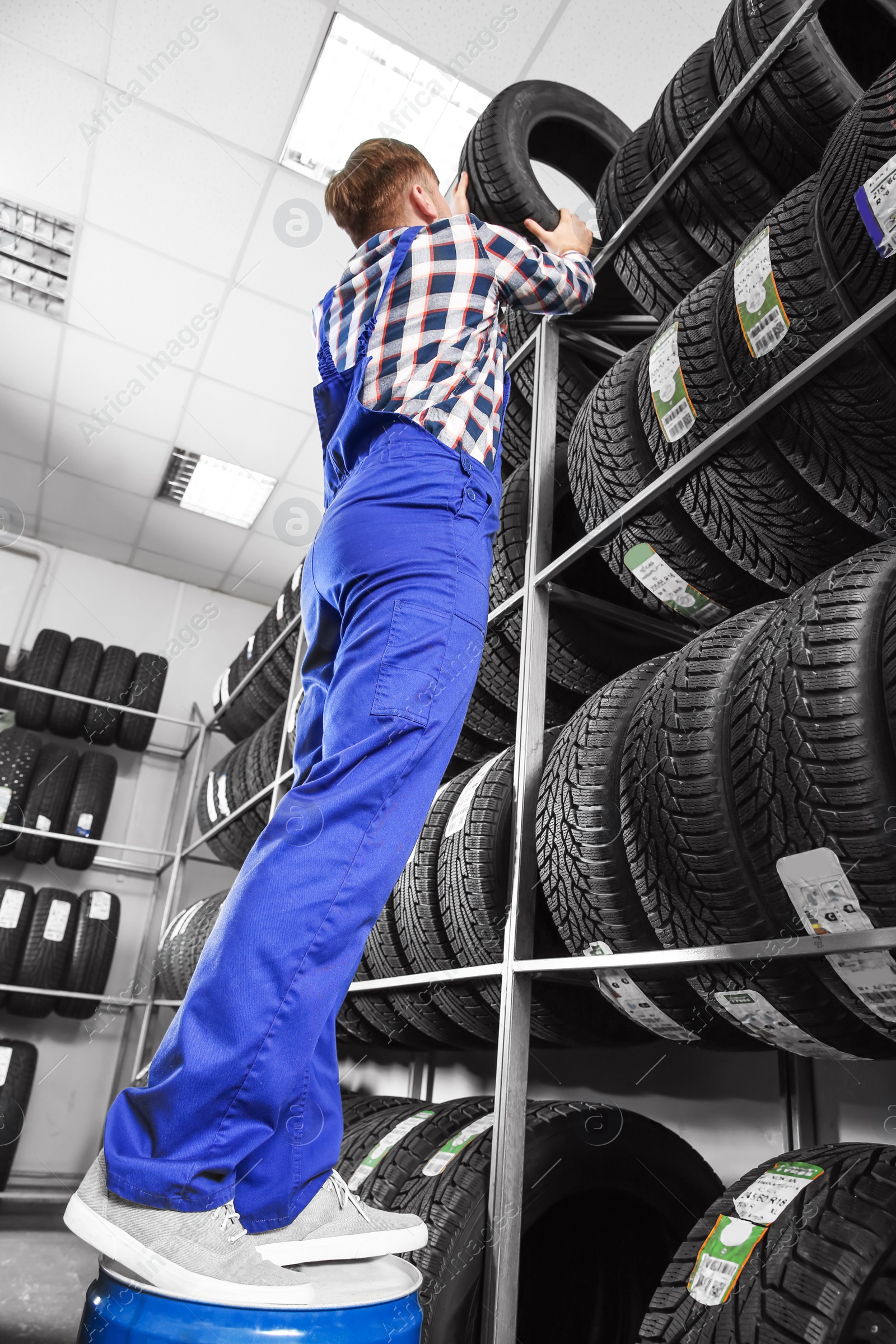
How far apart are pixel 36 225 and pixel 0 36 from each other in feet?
2.61

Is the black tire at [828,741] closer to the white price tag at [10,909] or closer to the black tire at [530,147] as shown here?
the black tire at [530,147]

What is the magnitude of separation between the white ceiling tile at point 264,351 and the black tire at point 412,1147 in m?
3.17

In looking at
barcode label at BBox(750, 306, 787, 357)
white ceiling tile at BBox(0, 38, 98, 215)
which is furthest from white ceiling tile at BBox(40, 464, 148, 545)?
barcode label at BBox(750, 306, 787, 357)

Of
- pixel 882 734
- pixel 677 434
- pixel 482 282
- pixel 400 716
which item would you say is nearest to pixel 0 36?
pixel 482 282

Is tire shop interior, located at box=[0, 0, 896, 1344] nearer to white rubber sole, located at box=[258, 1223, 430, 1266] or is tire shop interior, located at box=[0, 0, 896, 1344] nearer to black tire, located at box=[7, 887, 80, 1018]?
white rubber sole, located at box=[258, 1223, 430, 1266]

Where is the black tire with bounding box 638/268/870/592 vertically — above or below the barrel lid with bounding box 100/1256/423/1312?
above

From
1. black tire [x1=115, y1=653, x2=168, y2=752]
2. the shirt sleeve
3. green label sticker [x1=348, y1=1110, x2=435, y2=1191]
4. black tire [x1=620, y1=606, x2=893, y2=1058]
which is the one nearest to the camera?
black tire [x1=620, y1=606, x2=893, y2=1058]

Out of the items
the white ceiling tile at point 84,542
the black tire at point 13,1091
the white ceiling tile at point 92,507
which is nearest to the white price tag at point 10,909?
the black tire at point 13,1091

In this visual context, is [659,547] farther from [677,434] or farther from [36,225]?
[36,225]

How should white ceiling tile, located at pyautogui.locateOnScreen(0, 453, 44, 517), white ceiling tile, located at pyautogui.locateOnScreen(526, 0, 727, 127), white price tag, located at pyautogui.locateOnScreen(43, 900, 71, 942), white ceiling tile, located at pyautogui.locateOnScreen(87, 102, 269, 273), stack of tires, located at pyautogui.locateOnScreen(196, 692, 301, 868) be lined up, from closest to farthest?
1. white ceiling tile, located at pyautogui.locateOnScreen(526, 0, 727, 127)
2. white ceiling tile, located at pyautogui.locateOnScreen(87, 102, 269, 273)
3. stack of tires, located at pyautogui.locateOnScreen(196, 692, 301, 868)
4. white price tag, located at pyautogui.locateOnScreen(43, 900, 71, 942)
5. white ceiling tile, located at pyautogui.locateOnScreen(0, 453, 44, 517)

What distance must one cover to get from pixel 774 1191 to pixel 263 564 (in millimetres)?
5012

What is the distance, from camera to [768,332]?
3.77 feet

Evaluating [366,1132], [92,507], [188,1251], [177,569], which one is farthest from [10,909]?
[188,1251]

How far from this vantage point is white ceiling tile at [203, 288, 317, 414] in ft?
12.2
